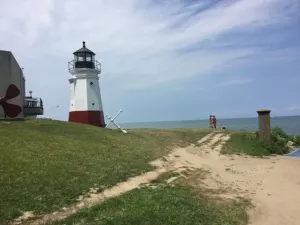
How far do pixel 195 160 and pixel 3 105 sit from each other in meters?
13.1

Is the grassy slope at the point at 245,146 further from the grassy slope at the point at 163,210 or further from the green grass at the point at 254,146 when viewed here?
the grassy slope at the point at 163,210

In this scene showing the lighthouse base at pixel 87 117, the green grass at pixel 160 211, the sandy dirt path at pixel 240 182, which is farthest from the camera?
the lighthouse base at pixel 87 117

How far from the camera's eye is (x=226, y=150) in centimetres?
2877

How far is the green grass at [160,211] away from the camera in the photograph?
11.0m

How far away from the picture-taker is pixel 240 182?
707 inches

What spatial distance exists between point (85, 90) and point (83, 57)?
3.36m

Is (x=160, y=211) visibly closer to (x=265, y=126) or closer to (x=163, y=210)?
(x=163, y=210)

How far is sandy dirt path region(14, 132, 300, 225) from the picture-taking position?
12.8 m

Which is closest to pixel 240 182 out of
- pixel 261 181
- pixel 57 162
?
pixel 261 181

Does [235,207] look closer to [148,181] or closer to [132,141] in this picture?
[148,181]

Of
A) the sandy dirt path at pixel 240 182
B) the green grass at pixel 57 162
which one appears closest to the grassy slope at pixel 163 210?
the sandy dirt path at pixel 240 182

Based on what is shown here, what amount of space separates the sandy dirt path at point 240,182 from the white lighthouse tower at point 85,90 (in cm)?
1379

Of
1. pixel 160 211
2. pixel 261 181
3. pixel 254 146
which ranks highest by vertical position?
pixel 254 146

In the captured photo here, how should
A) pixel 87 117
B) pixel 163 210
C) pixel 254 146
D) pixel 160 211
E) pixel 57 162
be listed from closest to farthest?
pixel 160 211, pixel 163 210, pixel 57 162, pixel 254 146, pixel 87 117
